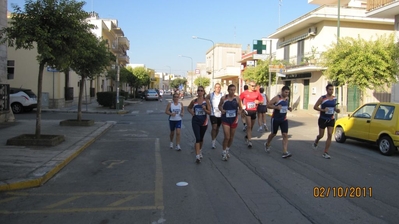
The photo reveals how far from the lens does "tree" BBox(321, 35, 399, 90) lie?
15406mm

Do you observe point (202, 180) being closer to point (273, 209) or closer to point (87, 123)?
point (273, 209)

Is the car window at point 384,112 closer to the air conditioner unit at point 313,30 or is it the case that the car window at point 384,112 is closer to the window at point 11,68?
the air conditioner unit at point 313,30

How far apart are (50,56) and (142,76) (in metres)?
44.5

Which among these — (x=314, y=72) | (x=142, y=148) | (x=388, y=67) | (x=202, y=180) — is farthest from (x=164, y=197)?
(x=314, y=72)

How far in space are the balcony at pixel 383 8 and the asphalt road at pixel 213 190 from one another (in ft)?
35.1

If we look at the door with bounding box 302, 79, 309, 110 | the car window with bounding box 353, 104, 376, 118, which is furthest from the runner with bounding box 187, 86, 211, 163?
the door with bounding box 302, 79, 309, 110

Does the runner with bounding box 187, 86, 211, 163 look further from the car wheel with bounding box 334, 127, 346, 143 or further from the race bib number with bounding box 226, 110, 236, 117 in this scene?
the car wheel with bounding box 334, 127, 346, 143

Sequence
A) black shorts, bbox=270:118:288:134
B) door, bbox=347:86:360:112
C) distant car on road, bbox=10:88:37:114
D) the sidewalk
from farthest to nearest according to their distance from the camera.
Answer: door, bbox=347:86:360:112 < distant car on road, bbox=10:88:37:114 < black shorts, bbox=270:118:288:134 < the sidewalk

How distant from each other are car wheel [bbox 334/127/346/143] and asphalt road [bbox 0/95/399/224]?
85.8 inches

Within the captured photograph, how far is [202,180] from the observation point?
6.34 meters

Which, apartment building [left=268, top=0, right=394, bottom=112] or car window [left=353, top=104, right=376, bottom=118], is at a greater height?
apartment building [left=268, top=0, right=394, bottom=112]
